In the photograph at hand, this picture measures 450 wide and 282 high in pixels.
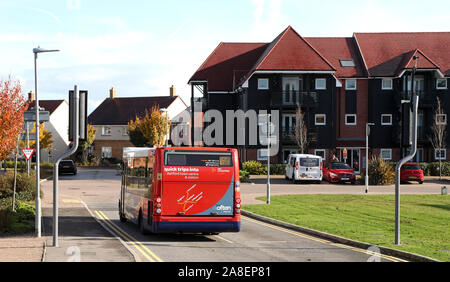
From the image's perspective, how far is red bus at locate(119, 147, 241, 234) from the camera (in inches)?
696

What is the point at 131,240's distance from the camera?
18.1 meters

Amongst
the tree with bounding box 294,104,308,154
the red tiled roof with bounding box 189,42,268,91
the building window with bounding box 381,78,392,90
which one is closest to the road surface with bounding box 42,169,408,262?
the tree with bounding box 294,104,308,154

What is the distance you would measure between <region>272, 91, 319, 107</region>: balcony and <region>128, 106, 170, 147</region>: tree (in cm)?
2639

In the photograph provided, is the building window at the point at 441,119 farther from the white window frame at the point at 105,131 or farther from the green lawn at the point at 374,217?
the white window frame at the point at 105,131

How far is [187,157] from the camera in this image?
58.7 feet

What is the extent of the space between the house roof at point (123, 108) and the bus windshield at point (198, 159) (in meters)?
74.1

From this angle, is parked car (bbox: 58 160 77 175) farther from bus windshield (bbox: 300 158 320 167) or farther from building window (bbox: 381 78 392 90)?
building window (bbox: 381 78 392 90)

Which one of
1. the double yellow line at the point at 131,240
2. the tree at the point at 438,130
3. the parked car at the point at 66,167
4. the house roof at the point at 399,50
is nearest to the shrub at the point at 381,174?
the tree at the point at 438,130

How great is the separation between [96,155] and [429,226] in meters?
75.3

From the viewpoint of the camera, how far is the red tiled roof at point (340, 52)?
60.6 m

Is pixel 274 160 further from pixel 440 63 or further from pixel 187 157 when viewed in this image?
pixel 187 157

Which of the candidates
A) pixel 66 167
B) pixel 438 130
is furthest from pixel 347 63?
pixel 66 167

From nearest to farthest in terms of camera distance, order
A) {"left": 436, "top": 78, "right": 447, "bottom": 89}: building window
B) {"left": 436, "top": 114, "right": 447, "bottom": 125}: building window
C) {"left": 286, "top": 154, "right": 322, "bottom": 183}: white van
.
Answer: {"left": 286, "top": 154, "right": 322, "bottom": 183}: white van, {"left": 436, "top": 114, "right": 447, "bottom": 125}: building window, {"left": 436, "top": 78, "right": 447, "bottom": 89}: building window

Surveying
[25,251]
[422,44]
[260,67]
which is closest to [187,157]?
[25,251]
